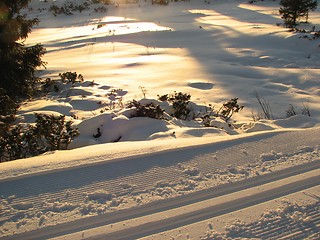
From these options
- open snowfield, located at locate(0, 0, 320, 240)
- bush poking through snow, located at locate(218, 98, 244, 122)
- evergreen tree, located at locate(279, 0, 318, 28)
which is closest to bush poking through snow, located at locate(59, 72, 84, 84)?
open snowfield, located at locate(0, 0, 320, 240)

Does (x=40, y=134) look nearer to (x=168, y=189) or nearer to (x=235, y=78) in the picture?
(x=168, y=189)

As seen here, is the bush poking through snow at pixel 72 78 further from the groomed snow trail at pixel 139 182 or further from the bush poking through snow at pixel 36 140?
the groomed snow trail at pixel 139 182

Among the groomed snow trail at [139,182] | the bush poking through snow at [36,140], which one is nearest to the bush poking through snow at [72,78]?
the bush poking through snow at [36,140]

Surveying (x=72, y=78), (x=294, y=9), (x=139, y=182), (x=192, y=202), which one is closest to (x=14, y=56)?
(x=72, y=78)

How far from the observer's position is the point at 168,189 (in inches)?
77.2

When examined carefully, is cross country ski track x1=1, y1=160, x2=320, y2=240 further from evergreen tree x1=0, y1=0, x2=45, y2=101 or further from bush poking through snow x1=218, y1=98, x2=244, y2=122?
evergreen tree x1=0, y1=0, x2=45, y2=101

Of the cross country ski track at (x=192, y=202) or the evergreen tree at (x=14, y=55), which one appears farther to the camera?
the evergreen tree at (x=14, y=55)

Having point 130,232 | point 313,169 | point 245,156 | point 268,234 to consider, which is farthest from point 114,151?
point 313,169

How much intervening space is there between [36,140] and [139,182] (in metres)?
1.56

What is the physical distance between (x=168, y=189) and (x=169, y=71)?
4.77 meters

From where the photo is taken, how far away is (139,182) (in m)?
2.02

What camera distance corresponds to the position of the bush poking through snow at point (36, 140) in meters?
2.82

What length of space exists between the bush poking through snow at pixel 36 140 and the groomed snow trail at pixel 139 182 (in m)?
0.90

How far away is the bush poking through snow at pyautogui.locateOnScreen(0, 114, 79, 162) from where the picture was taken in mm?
2824
